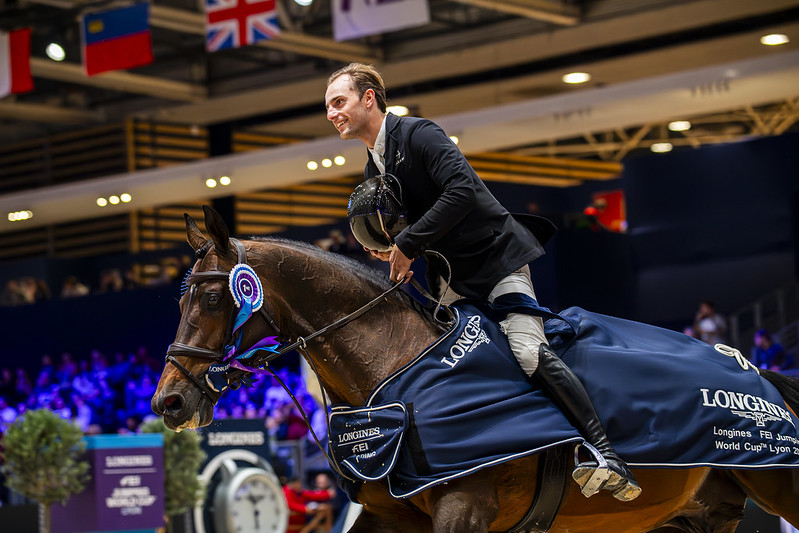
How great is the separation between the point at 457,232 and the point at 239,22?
7595mm

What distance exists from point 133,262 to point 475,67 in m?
6.34

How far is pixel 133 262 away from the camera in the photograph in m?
17.3

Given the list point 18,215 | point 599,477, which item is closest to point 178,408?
point 599,477

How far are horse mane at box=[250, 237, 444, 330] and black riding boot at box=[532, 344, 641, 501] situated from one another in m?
0.36

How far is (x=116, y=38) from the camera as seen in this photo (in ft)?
37.2

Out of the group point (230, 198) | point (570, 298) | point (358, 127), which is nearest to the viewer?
point (358, 127)

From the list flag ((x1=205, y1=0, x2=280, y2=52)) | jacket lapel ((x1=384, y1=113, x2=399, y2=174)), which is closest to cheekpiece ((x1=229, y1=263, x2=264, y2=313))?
jacket lapel ((x1=384, y1=113, x2=399, y2=174))

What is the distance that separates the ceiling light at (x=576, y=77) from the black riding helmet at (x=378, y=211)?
14.0 metres

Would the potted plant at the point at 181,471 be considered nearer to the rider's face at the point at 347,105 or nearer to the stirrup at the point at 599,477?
the rider's face at the point at 347,105

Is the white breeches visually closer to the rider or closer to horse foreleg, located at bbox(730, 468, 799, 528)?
the rider

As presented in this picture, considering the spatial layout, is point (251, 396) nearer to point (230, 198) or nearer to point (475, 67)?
point (230, 198)

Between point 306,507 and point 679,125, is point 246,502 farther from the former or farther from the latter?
point 679,125

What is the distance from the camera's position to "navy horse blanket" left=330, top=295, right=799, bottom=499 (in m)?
3.20

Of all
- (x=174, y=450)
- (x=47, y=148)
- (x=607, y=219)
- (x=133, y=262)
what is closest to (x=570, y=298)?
(x=607, y=219)
